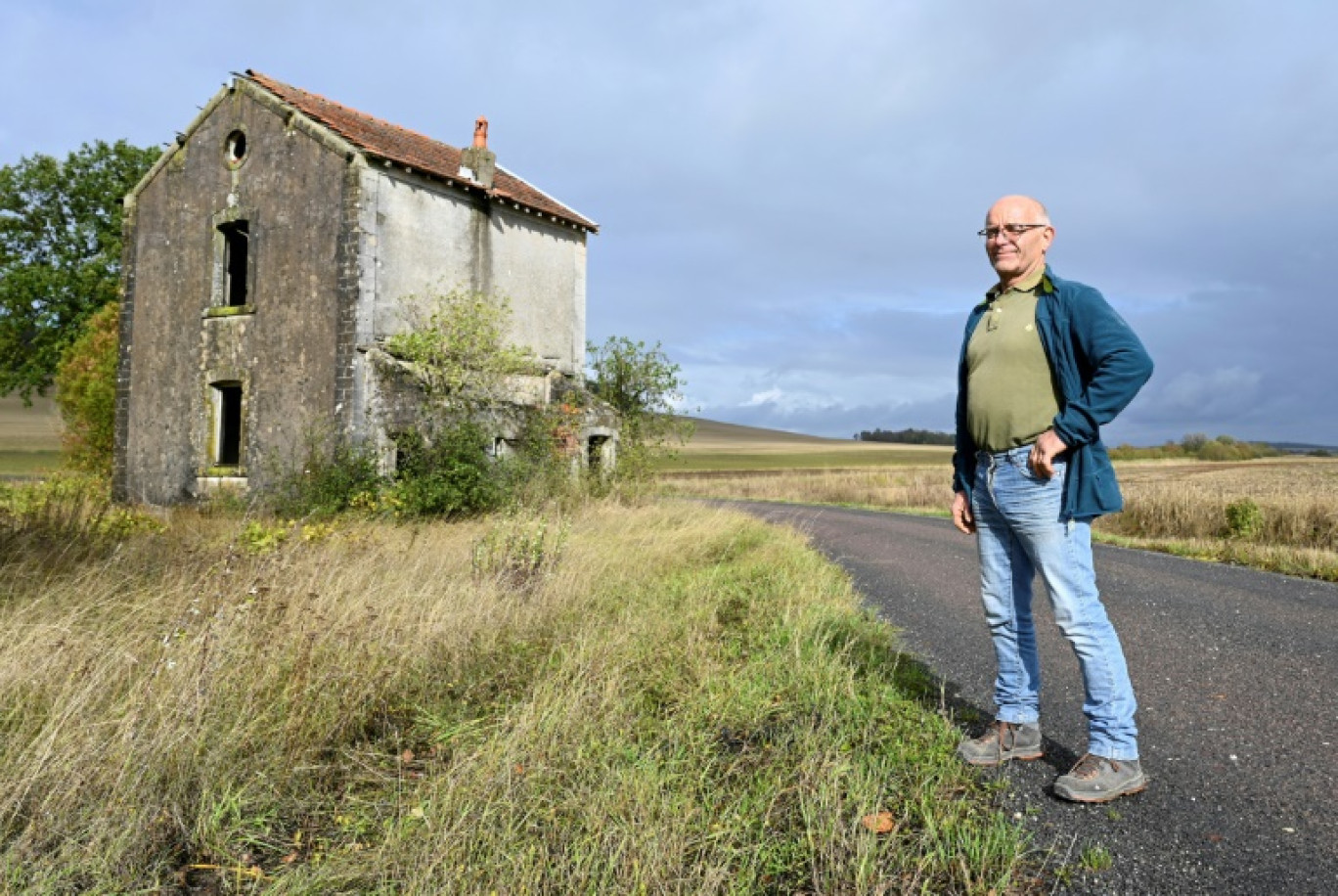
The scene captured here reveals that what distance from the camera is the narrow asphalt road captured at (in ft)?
8.32

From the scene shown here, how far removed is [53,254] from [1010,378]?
35.6 metres

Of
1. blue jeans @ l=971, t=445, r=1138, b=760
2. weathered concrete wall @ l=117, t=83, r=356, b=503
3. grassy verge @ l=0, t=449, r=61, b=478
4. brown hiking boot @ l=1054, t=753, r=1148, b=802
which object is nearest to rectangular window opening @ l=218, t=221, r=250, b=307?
weathered concrete wall @ l=117, t=83, r=356, b=503

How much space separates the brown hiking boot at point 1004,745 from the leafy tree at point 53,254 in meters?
33.3

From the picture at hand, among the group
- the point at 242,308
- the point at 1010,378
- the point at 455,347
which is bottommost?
Result: the point at 1010,378

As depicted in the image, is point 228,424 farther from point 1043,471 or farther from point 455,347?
point 1043,471

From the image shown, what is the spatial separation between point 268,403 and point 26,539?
340 inches

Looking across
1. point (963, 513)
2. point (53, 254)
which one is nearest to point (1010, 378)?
point (963, 513)

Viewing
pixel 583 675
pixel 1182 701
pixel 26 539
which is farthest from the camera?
pixel 26 539

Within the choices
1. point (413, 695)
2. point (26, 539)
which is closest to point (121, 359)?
point (26, 539)

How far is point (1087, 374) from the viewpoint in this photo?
3.08 metres

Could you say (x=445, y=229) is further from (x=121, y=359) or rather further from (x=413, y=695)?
(x=413, y=695)

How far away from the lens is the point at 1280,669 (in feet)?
15.9

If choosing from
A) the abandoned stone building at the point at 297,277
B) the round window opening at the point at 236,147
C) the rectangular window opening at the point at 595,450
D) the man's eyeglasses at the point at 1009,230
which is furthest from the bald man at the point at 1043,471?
the round window opening at the point at 236,147

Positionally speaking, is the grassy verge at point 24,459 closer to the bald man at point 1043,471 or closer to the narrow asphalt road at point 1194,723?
the narrow asphalt road at point 1194,723
